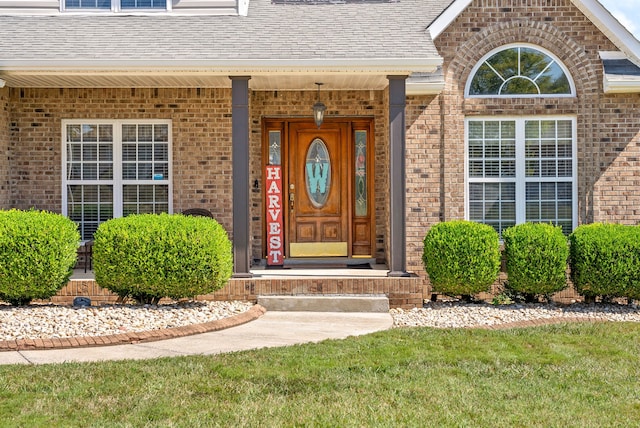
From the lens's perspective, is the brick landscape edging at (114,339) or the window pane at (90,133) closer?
the brick landscape edging at (114,339)

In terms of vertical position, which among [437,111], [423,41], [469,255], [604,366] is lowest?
[604,366]

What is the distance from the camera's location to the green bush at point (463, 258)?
950cm

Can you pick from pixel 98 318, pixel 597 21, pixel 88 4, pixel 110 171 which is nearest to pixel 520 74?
pixel 597 21

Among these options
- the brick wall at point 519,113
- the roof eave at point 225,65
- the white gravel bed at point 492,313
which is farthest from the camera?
the brick wall at point 519,113

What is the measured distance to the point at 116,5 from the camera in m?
11.7

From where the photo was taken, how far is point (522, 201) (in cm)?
1112

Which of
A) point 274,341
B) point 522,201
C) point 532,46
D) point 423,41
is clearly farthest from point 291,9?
point 274,341

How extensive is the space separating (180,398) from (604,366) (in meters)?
3.56

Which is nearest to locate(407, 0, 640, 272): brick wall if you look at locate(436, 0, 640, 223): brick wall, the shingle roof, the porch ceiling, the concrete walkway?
locate(436, 0, 640, 223): brick wall

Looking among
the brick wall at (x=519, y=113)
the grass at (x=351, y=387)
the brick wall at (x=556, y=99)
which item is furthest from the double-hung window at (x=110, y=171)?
the grass at (x=351, y=387)

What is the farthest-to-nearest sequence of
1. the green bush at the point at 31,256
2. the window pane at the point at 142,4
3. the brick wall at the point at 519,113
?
the window pane at the point at 142,4
the brick wall at the point at 519,113
the green bush at the point at 31,256

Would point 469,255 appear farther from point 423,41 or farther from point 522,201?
point 423,41

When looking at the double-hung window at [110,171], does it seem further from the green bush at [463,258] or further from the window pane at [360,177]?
the green bush at [463,258]

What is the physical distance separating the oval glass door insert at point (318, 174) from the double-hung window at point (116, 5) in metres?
3.31
